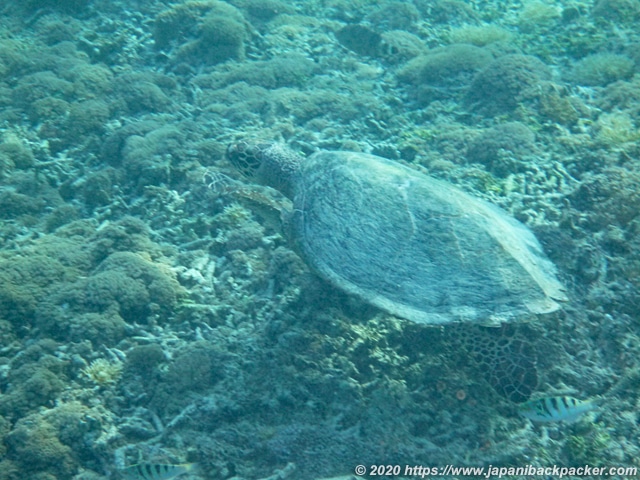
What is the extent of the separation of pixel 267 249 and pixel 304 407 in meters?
1.77

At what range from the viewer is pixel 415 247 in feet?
10.8

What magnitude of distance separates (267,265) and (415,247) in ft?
5.45

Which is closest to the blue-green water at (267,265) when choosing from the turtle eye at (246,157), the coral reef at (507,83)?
the coral reef at (507,83)

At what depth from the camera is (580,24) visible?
865cm

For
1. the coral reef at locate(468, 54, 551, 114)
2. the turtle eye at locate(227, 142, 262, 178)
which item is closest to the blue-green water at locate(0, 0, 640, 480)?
the coral reef at locate(468, 54, 551, 114)

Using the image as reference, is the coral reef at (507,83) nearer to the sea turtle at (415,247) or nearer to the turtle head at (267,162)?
the sea turtle at (415,247)

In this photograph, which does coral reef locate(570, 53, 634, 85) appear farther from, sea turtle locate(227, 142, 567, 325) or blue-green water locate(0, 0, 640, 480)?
sea turtle locate(227, 142, 567, 325)

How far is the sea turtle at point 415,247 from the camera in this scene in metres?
3.09

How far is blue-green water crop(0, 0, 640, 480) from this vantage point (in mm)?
3109

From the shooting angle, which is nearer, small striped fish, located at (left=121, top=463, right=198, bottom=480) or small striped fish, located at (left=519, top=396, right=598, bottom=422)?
small striped fish, located at (left=121, top=463, right=198, bottom=480)

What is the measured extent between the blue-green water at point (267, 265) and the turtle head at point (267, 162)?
381 millimetres

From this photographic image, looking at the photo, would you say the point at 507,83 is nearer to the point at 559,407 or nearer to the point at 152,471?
the point at 559,407

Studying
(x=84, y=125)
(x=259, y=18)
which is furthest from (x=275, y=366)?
(x=259, y=18)

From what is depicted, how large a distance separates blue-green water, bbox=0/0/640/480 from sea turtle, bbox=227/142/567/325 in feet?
1.34
